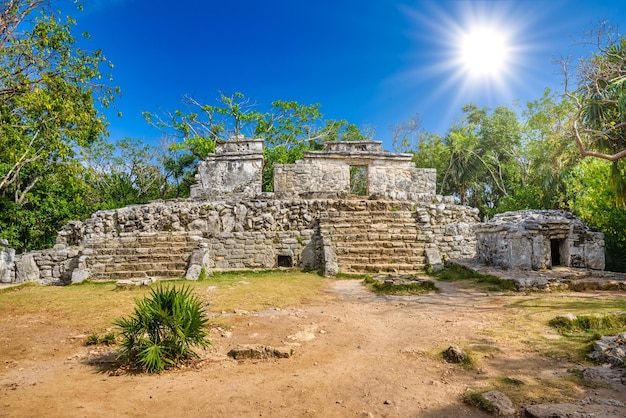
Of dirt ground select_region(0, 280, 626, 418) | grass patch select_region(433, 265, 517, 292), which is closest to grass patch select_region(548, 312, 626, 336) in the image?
dirt ground select_region(0, 280, 626, 418)

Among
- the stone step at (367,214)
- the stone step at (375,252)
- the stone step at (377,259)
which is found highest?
the stone step at (367,214)

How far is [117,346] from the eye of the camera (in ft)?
13.3

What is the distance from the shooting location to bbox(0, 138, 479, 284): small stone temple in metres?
9.62

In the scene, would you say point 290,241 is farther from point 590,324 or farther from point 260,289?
point 590,324

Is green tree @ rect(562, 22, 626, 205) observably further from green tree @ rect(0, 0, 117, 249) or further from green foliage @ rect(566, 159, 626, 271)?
green tree @ rect(0, 0, 117, 249)

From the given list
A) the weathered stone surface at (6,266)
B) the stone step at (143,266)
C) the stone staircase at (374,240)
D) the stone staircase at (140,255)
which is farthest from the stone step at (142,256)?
the stone staircase at (374,240)

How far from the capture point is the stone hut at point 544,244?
26.9ft

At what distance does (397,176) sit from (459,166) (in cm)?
905

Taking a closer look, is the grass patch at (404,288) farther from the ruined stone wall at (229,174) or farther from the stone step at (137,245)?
the ruined stone wall at (229,174)

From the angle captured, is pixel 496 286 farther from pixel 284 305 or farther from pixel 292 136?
pixel 292 136

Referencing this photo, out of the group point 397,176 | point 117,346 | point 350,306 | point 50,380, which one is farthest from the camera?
point 397,176

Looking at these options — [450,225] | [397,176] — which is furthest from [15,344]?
[397,176]

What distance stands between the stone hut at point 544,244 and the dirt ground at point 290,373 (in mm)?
3846

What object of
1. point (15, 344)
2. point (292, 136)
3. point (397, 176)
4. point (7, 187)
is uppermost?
point (292, 136)
